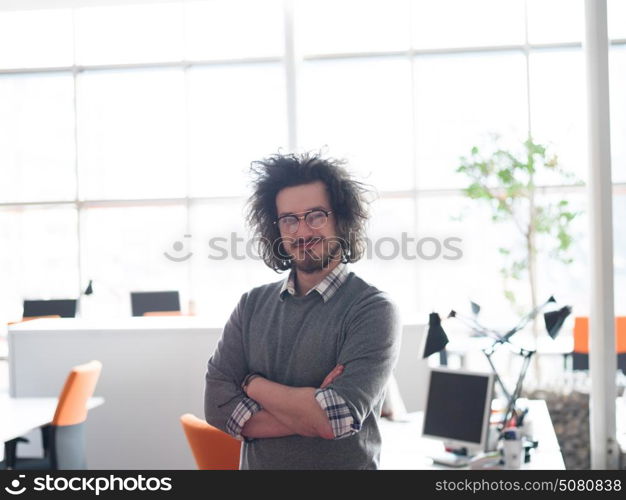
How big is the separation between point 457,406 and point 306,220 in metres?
1.11

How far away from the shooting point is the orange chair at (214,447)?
98.1 inches

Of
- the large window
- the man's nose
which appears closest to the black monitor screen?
the man's nose

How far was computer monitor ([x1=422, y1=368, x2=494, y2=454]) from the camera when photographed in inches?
100

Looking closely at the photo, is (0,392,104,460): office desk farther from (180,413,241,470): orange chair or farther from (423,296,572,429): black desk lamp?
(423,296,572,429): black desk lamp

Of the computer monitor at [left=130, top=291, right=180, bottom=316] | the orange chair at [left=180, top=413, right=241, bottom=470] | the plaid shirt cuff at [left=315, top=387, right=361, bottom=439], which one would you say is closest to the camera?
the plaid shirt cuff at [left=315, top=387, right=361, bottom=439]

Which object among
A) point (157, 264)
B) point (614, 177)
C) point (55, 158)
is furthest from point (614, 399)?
point (55, 158)

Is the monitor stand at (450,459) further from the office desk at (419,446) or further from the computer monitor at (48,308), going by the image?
the computer monitor at (48,308)

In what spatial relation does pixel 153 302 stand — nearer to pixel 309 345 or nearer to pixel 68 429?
pixel 68 429

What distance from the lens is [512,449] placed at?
2395 millimetres

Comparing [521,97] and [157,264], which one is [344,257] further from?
[157,264]

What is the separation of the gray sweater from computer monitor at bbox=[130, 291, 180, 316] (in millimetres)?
4377

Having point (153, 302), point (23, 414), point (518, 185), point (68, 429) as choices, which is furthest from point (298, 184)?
point (153, 302)

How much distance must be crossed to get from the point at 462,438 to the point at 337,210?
3.61ft

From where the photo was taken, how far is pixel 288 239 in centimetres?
187
